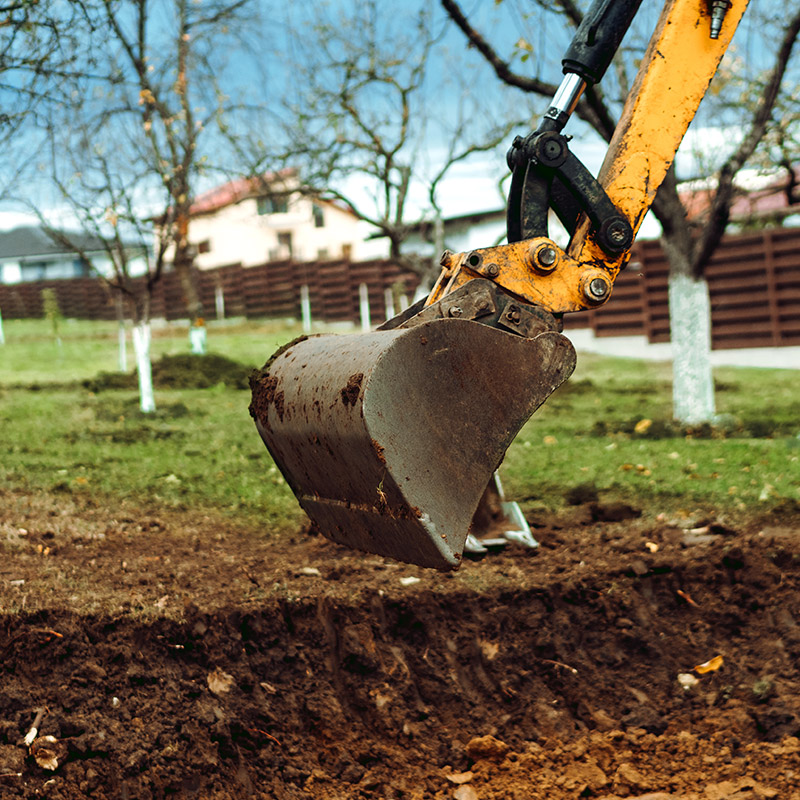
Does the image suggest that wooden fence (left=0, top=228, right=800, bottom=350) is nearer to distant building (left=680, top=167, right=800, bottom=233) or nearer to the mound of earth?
distant building (left=680, top=167, right=800, bottom=233)

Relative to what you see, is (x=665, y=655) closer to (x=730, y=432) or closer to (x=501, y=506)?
(x=501, y=506)

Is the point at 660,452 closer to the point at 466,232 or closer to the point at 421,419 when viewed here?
the point at 421,419

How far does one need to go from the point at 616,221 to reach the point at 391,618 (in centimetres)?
209

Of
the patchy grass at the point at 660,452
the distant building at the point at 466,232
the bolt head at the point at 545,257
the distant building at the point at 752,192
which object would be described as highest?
the distant building at the point at 466,232

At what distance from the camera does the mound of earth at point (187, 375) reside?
47.1ft

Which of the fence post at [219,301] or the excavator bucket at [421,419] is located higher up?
the fence post at [219,301]

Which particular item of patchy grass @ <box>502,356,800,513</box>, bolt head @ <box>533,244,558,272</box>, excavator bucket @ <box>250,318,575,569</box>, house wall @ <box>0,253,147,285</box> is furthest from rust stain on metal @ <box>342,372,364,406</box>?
house wall @ <box>0,253,147,285</box>

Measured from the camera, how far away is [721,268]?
17109mm

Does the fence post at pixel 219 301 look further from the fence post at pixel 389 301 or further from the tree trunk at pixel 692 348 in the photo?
the tree trunk at pixel 692 348

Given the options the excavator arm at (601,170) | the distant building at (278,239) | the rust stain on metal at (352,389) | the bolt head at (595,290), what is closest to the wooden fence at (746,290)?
the excavator arm at (601,170)

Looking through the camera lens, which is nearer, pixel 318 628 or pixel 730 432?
pixel 318 628

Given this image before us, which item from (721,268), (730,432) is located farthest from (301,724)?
(721,268)

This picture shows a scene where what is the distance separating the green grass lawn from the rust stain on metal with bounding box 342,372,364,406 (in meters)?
1.19

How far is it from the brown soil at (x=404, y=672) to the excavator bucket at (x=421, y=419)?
0.88m
